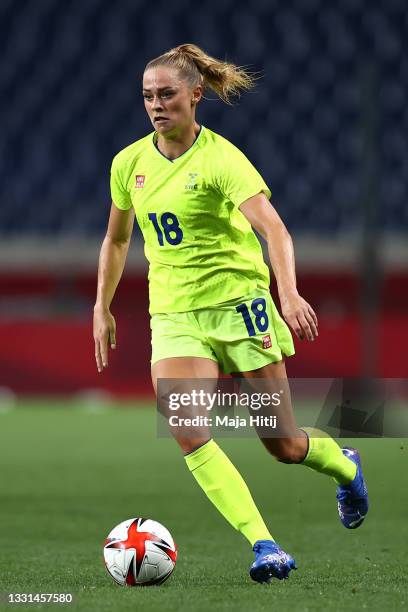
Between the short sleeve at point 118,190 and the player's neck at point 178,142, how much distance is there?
0.68 ft

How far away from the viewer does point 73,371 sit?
47.8ft

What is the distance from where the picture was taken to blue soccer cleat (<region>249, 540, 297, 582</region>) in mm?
4199

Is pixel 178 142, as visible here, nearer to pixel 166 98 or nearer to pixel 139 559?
pixel 166 98

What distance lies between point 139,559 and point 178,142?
5.07 ft

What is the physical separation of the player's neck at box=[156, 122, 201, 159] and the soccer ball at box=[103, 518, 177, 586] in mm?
1423

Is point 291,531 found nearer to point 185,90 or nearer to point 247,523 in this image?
point 247,523

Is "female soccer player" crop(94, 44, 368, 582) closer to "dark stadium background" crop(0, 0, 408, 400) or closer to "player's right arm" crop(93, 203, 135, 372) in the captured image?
"player's right arm" crop(93, 203, 135, 372)

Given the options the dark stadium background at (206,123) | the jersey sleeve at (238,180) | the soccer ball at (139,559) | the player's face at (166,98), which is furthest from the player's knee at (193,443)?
the dark stadium background at (206,123)

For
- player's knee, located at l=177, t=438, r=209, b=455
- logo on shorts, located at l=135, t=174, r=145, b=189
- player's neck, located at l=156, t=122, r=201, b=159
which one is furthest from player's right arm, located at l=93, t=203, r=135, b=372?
player's knee, located at l=177, t=438, r=209, b=455

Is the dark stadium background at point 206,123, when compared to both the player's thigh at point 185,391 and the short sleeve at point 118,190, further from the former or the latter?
the player's thigh at point 185,391

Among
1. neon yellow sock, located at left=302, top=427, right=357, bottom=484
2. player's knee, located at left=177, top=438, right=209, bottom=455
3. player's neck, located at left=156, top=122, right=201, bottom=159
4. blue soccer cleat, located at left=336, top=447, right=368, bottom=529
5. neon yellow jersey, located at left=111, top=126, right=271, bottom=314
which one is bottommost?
blue soccer cleat, located at left=336, top=447, right=368, bottom=529

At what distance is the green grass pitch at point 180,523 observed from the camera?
4.09 m

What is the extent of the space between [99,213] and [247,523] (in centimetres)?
1459

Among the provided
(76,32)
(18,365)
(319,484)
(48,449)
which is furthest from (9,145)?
(319,484)
